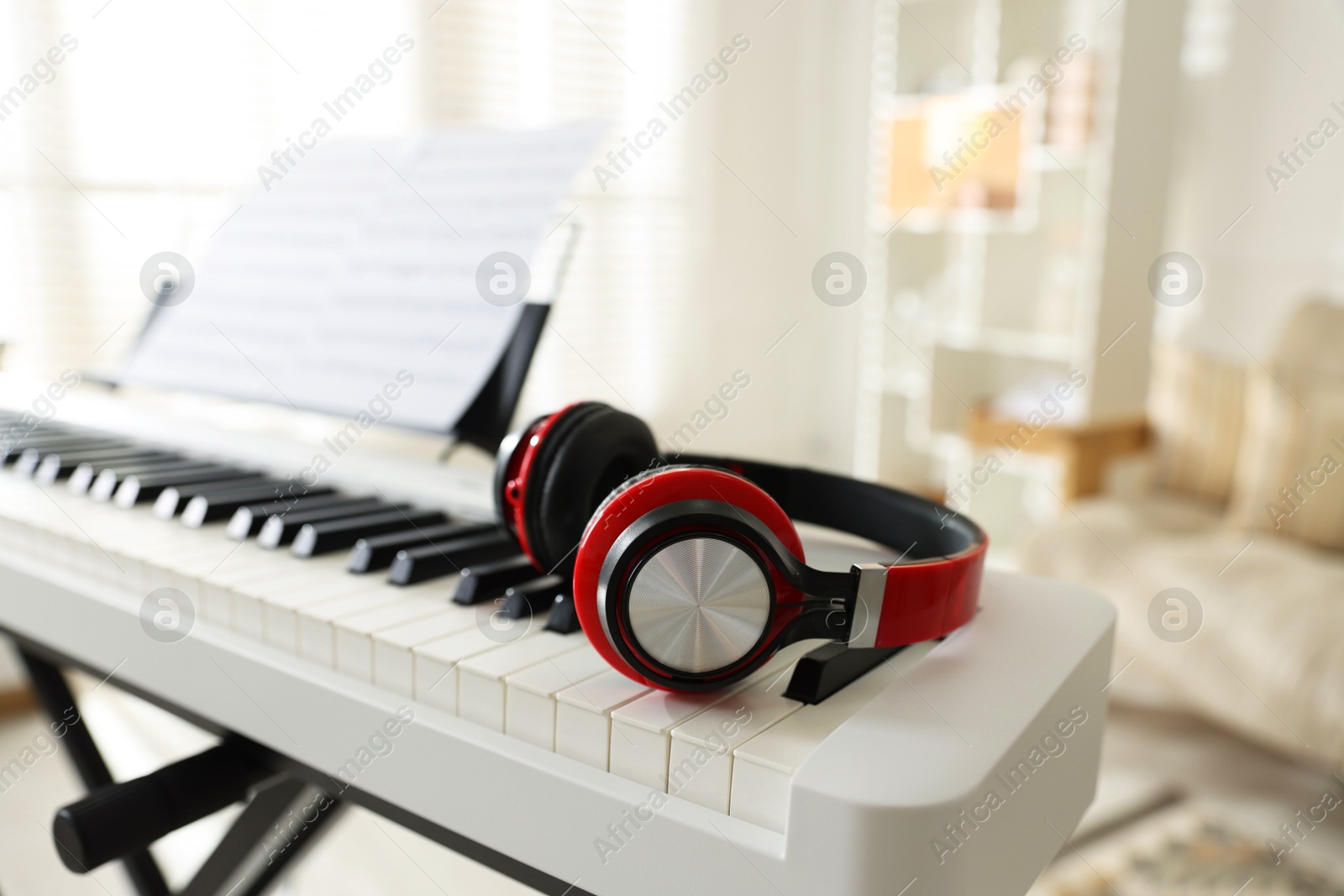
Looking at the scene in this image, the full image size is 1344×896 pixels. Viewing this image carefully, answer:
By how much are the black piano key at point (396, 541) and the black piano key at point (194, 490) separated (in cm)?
20

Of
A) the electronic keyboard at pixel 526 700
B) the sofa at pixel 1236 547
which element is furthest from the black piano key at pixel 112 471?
the sofa at pixel 1236 547

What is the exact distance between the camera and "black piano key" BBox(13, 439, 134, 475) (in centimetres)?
104

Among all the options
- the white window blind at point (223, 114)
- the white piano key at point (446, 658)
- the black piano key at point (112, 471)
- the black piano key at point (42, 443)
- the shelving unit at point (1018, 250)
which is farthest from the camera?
the shelving unit at point (1018, 250)

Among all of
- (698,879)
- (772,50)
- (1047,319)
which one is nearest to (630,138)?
(772,50)

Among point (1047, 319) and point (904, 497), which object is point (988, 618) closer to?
point (904, 497)

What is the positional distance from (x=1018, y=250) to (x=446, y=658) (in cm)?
336

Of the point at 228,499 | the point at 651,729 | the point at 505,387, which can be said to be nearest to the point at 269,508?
the point at 228,499

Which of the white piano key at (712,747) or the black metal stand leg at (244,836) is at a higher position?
the white piano key at (712,747)

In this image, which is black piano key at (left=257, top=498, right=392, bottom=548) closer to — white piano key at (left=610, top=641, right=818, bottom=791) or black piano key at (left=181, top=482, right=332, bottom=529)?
black piano key at (left=181, top=482, right=332, bottom=529)

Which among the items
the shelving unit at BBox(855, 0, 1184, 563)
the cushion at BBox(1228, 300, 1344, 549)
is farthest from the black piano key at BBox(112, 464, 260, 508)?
the shelving unit at BBox(855, 0, 1184, 563)

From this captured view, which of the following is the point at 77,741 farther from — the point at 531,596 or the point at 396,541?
the point at 531,596

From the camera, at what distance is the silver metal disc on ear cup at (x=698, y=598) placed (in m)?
0.51

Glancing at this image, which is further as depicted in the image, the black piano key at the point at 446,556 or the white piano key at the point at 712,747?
the black piano key at the point at 446,556

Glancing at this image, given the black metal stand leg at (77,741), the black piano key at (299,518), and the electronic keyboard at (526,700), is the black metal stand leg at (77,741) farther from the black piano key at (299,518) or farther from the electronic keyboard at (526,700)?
the black piano key at (299,518)
